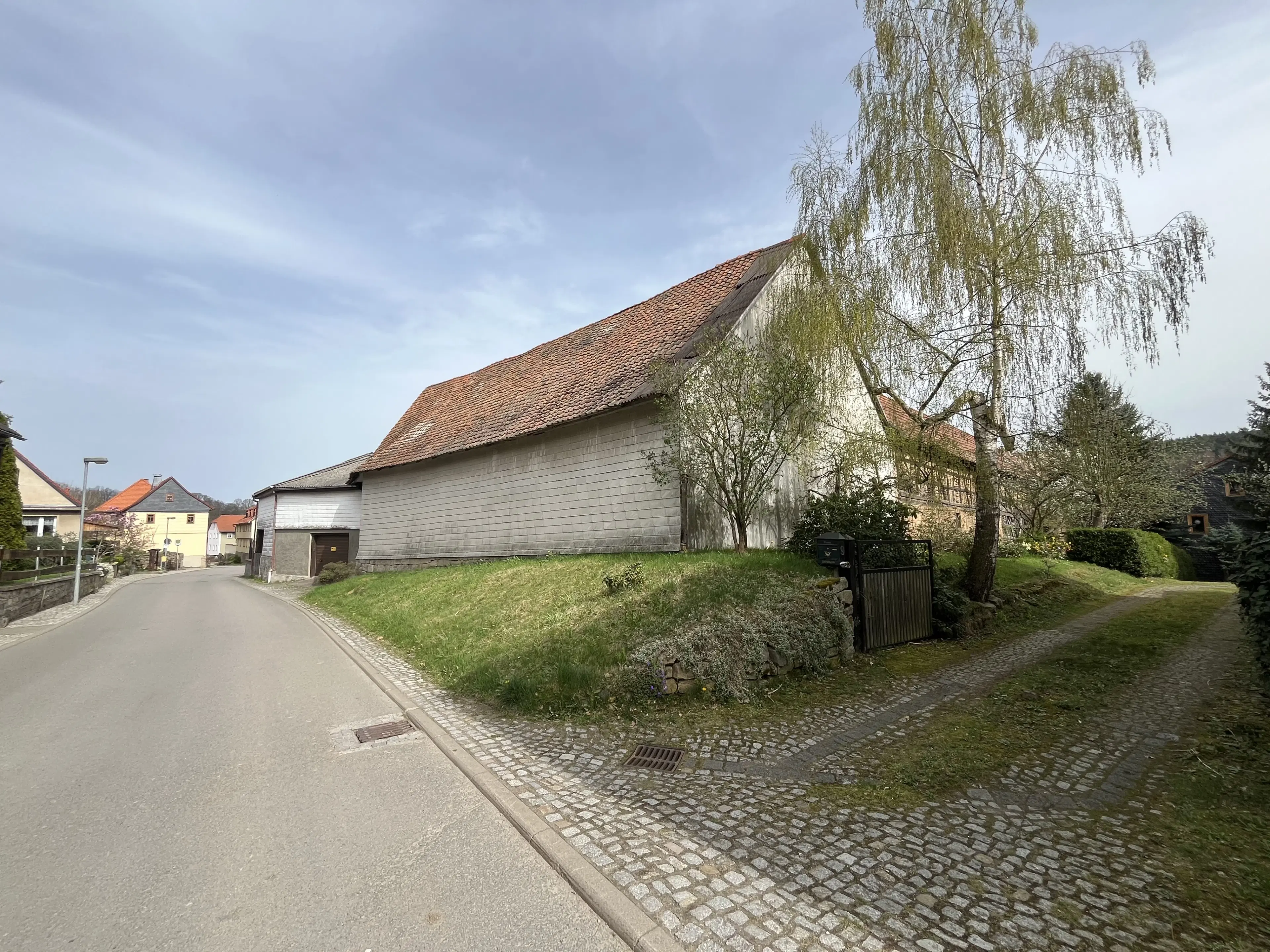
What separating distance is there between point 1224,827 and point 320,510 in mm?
31836

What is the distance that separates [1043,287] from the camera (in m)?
8.73

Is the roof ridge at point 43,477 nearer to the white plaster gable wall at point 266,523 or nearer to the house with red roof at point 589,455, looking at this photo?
the white plaster gable wall at point 266,523

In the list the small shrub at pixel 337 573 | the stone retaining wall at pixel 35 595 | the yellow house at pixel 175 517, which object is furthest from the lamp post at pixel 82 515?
the yellow house at pixel 175 517

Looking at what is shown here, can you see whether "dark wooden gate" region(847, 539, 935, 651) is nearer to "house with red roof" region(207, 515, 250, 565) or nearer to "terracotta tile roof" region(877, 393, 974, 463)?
"terracotta tile roof" region(877, 393, 974, 463)

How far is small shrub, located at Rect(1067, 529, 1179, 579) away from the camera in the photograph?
20062mm

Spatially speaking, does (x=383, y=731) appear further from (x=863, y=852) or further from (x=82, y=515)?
(x=82, y=515)

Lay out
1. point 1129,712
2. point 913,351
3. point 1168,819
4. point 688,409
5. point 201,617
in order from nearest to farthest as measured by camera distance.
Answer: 1. point 1168,819
2. point 1129,712
3. point 913,351
4. point 688,409
5. point 201,617

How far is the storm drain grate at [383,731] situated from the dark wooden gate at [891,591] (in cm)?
616

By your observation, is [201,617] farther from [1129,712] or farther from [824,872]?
[1129,712]

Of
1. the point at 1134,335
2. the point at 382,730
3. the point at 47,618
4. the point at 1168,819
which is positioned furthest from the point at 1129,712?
the point at 47,618

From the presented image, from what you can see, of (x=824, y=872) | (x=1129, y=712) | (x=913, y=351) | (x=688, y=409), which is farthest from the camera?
(x=688, y=409)

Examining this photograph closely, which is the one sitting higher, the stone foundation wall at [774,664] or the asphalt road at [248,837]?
the stone foundation wall at [774,664]

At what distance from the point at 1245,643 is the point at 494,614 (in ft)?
36.7

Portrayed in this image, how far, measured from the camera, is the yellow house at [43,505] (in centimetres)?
3362
